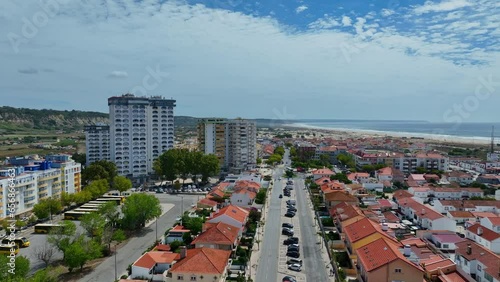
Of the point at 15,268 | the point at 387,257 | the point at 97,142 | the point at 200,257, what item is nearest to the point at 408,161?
the point at 387,257

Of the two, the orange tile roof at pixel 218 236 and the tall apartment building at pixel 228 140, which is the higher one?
the tall apartment building at pixel 228 140

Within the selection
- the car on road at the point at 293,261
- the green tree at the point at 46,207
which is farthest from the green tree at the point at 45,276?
the car on road at the point at 293,261

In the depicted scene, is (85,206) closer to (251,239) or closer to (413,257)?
(251,239)

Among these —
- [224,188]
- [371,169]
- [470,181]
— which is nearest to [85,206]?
[224,188]

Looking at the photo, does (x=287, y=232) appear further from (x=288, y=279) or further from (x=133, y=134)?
(x=133, y=134)

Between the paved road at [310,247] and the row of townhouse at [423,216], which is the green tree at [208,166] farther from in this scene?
the row of townhouse at [423,216]

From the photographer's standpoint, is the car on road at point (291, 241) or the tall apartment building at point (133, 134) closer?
the car on road at point (291, 241)
